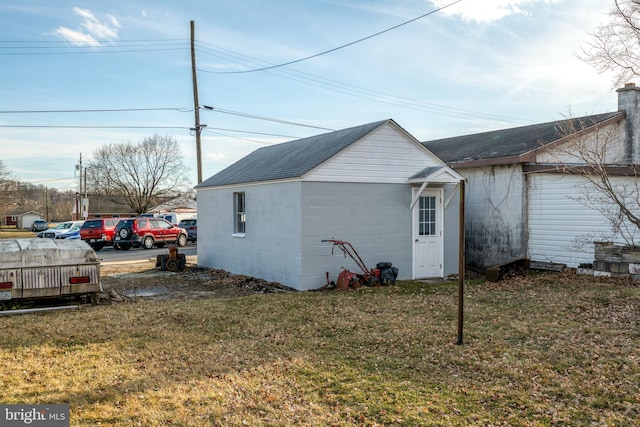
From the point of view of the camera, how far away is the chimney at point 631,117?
15.2 metres

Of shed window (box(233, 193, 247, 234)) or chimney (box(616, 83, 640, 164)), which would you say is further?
chimney (box(616, 83, 640, 164))

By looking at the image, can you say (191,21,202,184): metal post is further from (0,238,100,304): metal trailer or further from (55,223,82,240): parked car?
(0,238,100,304): metal trailer

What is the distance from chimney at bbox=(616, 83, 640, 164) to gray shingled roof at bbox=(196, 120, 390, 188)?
27.2 ft

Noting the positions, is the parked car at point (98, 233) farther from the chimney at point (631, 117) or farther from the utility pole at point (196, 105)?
the chimney at point (631, 117)

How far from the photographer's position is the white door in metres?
12.8

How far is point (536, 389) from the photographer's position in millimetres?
5051

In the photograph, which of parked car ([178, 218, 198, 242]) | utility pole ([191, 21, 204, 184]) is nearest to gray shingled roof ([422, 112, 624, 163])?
utility pole ([191, 21, 204, 184])

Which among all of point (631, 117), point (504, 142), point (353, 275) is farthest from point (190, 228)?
point (631, 117)

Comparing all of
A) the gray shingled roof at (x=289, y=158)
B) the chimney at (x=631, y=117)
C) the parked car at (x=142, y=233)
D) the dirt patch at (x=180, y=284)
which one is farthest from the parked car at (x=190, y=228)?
the chimney at (x=631, y=117)

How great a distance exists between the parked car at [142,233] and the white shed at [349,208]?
497 inches

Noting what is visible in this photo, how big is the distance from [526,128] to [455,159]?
10.5 ft

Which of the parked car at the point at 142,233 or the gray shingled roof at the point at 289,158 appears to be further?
the parked car at the point at 142,233

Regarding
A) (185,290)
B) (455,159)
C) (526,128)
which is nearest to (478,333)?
(185,290)

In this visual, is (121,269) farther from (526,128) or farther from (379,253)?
(526,128)
